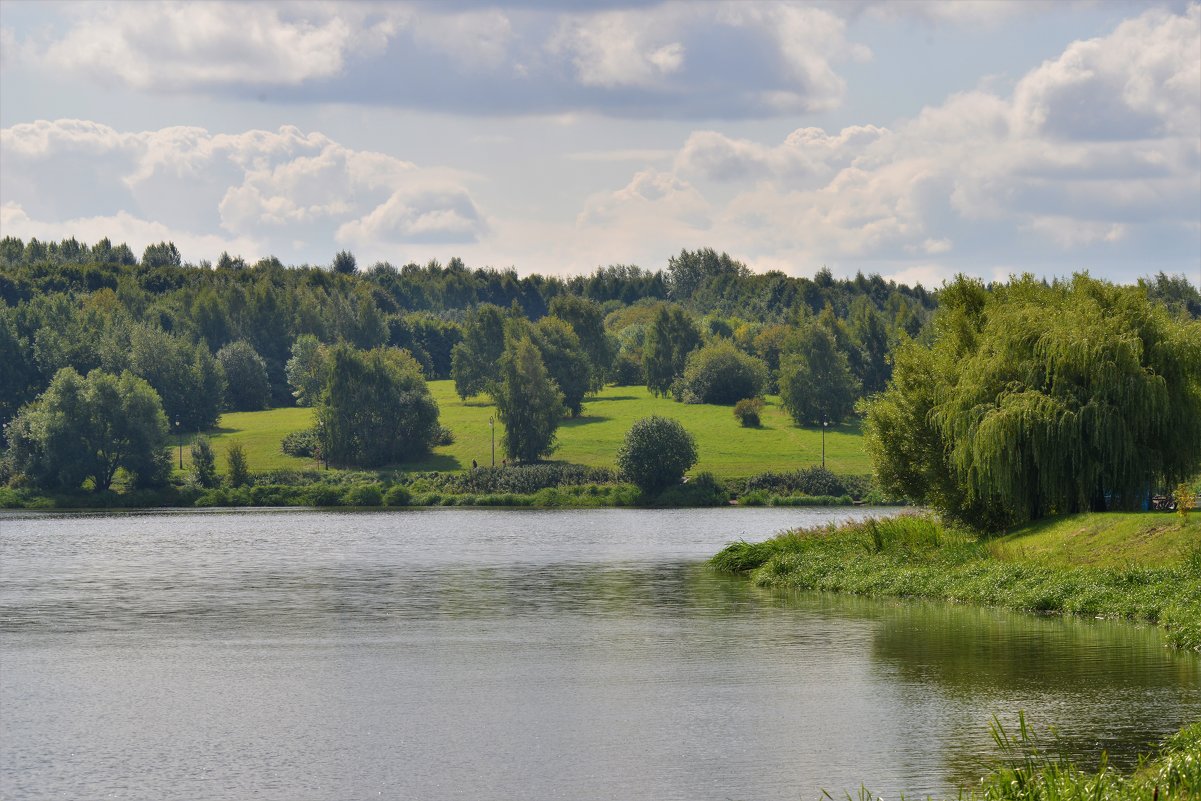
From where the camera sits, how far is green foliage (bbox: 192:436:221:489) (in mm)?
142750

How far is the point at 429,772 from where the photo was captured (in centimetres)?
2584

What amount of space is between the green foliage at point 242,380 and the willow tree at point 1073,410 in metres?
151

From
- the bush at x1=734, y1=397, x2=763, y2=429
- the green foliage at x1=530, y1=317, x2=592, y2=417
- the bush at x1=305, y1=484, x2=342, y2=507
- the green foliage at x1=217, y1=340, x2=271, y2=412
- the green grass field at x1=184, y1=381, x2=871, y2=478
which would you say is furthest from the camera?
the green foliage at x1=217, y1=340, x2=271, y2=412

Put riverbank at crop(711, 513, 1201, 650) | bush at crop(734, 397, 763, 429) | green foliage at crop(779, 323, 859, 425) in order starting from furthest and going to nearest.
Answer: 1. green foliage at crop(779, 323, 859, 425)
2. bush at crop(734, 397, 763, 429)
3. riverbank at crop(711, 513, 1201, 650)

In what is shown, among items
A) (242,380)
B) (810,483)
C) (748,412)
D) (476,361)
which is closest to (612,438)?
(748,412)

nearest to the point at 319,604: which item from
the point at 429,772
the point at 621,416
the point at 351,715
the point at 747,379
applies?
the point at 351,715

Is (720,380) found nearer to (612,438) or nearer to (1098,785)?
(612,438)

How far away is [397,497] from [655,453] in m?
25.3

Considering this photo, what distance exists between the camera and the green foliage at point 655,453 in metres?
132

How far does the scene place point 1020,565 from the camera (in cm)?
4875

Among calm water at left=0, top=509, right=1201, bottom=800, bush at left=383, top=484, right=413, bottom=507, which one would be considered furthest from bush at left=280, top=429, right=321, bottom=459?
calm water at left=0, top=509, right=1201, bottom=800

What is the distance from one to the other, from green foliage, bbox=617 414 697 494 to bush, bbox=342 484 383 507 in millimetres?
23738

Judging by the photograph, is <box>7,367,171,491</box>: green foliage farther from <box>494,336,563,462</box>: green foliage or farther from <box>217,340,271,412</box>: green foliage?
<box>217,340,271,412</box>: green foliage

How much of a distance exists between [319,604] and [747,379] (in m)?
136
